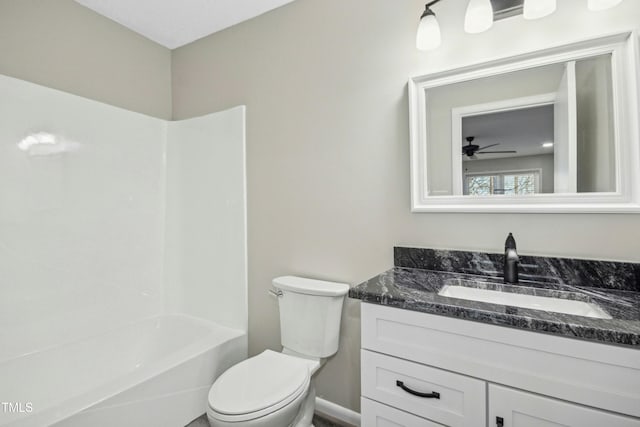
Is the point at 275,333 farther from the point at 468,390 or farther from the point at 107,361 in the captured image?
the point at 468,390

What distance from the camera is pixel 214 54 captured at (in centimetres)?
236

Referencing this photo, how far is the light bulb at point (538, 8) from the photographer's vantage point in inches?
48.9

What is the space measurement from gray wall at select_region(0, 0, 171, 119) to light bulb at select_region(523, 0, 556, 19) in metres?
2.41

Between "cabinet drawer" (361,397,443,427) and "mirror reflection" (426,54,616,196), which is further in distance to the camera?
"mirror reflection" (426,54,616,196)

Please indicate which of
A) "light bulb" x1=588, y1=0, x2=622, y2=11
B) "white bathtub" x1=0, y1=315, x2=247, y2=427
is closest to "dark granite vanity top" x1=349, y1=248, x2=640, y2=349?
"light bulb" x1=588, y1=0, x2=622, y2=11

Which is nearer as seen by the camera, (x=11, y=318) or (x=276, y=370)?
(x=276, y=370)

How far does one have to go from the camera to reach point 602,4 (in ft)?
3.87

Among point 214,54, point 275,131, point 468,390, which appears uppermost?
point 214,54

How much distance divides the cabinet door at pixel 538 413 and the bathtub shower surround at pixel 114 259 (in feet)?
4.82

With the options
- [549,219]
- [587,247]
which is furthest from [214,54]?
[587,247]

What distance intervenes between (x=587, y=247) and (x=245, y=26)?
230 centimetres

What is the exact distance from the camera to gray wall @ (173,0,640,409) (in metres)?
1.35

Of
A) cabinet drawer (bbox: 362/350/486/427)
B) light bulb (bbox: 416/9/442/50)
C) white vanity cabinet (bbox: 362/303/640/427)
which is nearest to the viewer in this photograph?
white vanity cabinet (bbox: 362/303/640/427)

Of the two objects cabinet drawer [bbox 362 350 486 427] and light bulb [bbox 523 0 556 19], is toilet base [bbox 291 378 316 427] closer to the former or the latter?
cabinet drawer [bbox 362 350 486 427]
